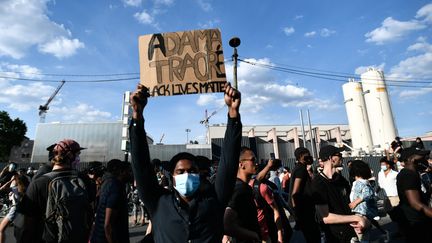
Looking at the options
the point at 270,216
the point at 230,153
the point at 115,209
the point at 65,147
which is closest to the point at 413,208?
the point at 270,216

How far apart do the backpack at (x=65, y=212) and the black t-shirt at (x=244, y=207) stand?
55.7 inches

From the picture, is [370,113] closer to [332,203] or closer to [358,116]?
[358,116]

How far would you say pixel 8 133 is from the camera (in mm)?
50812

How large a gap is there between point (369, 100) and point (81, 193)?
3697 centimetres

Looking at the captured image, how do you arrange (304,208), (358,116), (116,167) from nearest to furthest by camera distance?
(116,167) < (304,208) < (358,116)

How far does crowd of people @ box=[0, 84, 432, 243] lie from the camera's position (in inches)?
70.8

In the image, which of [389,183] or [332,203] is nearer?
[332,203]

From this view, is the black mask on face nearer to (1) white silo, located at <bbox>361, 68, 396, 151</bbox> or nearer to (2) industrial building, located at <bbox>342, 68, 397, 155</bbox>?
(2) industrial building, located at <bbox>342, 68, 397, 155</bbox>

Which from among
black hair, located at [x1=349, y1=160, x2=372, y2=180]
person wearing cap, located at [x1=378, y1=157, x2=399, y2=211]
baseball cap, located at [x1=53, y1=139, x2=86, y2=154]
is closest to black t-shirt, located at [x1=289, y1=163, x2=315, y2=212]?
black hair, located at [x1=349, y1=160, x2=372, y2=180]

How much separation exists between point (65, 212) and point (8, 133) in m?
58.7

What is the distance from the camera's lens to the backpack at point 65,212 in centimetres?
275

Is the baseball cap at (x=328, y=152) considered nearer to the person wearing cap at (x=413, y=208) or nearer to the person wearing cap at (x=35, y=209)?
the person wearing cap at (x=413, y=208)

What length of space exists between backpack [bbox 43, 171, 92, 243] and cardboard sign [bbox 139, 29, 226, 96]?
1194mm

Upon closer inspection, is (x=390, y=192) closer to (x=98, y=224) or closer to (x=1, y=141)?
(x=98, y=224)
